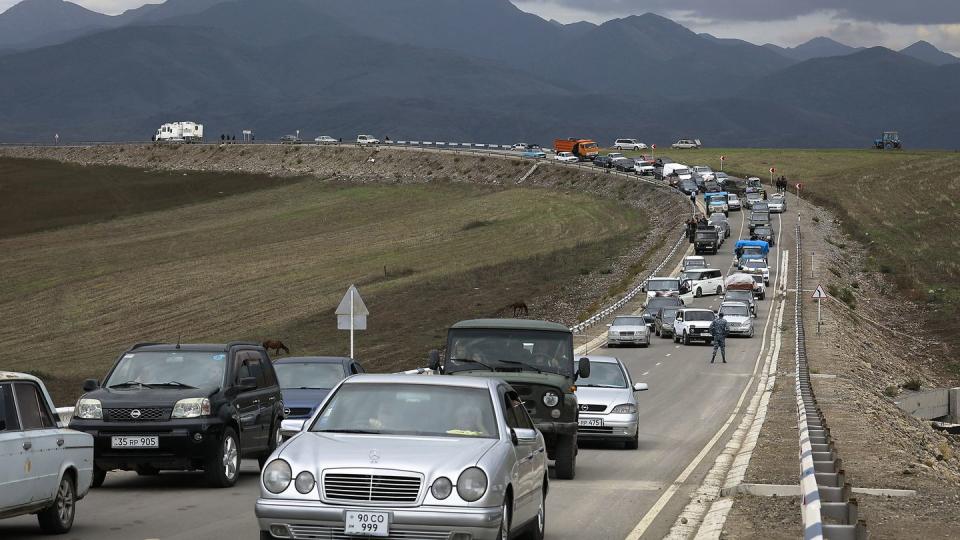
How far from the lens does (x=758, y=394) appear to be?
1388 inches

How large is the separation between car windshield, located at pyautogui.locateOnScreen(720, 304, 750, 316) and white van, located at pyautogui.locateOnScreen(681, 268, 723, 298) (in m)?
13.1

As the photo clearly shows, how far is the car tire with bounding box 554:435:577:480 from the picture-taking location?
18469 millimetres

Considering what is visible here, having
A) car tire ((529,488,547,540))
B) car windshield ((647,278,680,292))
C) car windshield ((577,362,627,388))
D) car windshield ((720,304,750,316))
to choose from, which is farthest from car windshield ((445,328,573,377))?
car windshield ((647,278,680,292))

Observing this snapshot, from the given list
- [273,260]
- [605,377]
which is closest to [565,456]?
[605,377]

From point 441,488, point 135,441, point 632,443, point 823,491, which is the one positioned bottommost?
point 632,443

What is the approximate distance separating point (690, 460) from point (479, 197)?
303ft

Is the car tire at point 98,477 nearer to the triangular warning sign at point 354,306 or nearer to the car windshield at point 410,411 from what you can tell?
the car windshield at point 410,411

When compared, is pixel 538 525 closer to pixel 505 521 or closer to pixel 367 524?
pixel 505 521

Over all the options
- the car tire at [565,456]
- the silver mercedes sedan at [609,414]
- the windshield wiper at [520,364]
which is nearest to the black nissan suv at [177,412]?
the windshield wiper at [520,364]

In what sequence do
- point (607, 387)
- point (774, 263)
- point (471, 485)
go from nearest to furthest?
point (471, 485) → point (607, 387) → point (774, 263)

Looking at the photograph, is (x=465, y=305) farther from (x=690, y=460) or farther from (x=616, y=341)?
(x=690, y=460)

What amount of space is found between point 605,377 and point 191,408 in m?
9.09

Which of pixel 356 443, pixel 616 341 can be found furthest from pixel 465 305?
pixel 356 443

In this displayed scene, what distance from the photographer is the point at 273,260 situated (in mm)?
83688
